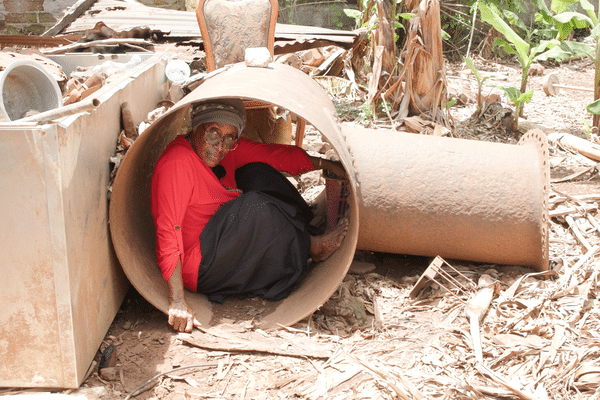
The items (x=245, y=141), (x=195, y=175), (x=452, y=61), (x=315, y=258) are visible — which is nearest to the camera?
(x=195, y=175)

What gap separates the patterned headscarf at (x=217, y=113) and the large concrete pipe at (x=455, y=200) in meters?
0.82

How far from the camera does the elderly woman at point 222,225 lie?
124 inches

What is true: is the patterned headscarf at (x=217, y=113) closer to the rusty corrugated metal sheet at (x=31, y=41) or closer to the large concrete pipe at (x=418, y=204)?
the large concrete pipe at (x=418, y=204)

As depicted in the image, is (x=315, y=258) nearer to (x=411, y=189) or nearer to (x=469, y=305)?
(x=411, y=189)

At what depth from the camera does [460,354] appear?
2795 mm

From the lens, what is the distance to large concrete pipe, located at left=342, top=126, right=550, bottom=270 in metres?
3.31

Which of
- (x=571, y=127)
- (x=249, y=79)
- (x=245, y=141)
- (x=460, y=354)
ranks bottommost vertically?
(x=460, y=354)

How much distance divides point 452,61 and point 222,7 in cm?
659

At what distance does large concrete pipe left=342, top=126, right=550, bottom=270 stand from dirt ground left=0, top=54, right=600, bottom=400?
297 mm

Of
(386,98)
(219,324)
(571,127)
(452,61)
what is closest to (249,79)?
(219,324)

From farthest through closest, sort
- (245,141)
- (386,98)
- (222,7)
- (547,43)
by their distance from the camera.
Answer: (386,98) → (547,43) → (222,7) → (245,141)

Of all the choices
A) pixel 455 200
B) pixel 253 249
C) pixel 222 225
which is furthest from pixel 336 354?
pixel 455 200

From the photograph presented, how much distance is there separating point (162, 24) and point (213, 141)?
4368 mm

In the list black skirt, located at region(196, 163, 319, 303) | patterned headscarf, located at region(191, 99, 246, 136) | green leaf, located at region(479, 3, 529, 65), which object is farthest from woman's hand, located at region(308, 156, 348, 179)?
green leaf, located at region(479, 3, 529, 65)
